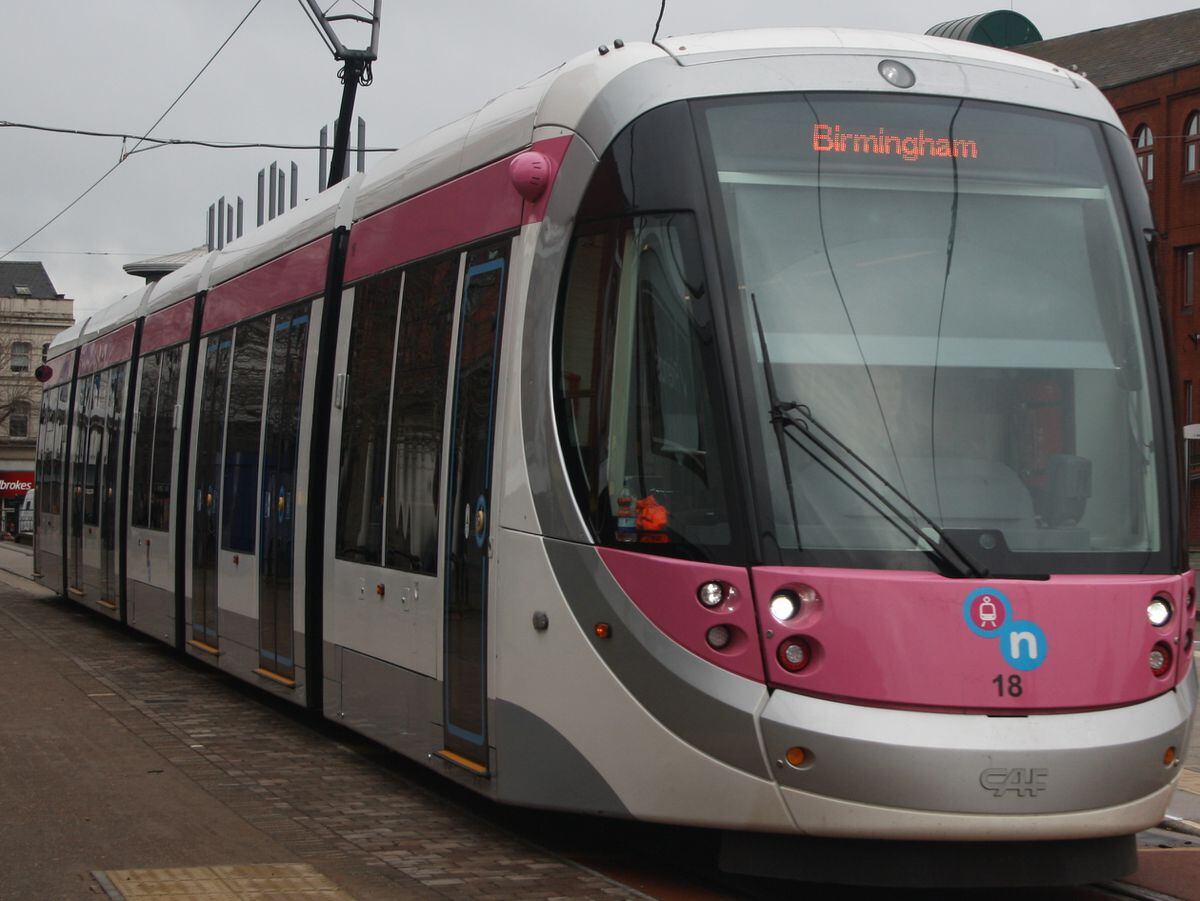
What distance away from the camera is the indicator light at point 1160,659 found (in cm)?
646

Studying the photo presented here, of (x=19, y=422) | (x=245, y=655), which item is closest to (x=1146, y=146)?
(x=245, y=655)

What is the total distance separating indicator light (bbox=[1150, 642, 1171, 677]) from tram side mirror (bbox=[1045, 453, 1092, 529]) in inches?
20.9

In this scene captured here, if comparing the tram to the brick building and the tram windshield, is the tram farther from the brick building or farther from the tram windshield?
the brick building

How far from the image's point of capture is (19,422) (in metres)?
93.5

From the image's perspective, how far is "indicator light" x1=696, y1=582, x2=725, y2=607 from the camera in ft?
20.9

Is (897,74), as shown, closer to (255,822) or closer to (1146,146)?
(255,822)

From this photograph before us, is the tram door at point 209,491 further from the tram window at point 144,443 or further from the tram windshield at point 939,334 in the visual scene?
the tram windshield at point 939,334

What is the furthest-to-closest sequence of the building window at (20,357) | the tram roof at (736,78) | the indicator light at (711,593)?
the building window at (20,357) → the tram roof at (736,78) → the indicator light at (711,593)

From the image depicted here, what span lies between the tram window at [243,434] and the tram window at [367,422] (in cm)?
221

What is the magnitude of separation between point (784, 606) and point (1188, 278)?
41287mm

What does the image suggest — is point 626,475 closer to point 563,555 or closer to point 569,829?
point 563,555

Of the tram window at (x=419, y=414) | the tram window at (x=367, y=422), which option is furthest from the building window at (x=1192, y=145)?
the tram window at (x=419, y=414)

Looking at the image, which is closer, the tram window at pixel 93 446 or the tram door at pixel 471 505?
the tram door at pixel 471 505

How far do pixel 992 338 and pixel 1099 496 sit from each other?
697 mm
